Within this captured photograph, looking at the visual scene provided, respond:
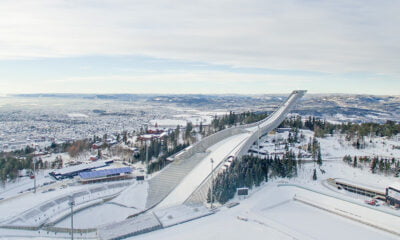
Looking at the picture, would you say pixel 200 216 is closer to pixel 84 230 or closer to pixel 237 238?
pixel 237 238

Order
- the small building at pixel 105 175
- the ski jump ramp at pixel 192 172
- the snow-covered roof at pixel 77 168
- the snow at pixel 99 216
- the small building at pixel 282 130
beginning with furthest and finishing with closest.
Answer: the small building at pixel 282 130 < the snow-covered roof at pixel 77 168 < the small building at pixel 105 175 < the ski jump ramp at pixel 192 172 < the snow at pixel 99 216

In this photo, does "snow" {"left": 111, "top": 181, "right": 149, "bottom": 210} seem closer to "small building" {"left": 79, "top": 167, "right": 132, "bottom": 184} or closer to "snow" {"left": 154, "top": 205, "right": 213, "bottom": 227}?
"small building" {"left": 79, "top": 167, "right": 132, "bottom": 184}

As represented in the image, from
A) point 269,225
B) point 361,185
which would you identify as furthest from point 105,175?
point 361,185

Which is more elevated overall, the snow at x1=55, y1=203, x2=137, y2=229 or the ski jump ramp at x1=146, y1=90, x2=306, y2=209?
the ski jump ramp at x1=146, y1=90, x2=306, y2=209

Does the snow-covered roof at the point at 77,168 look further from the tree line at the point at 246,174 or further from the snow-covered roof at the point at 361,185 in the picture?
the snow-covered roof at the point at 361,185

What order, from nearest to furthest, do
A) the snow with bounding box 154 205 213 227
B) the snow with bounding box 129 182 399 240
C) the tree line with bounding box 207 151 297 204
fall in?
the snow with bounding box 129 182 399 240
the snow with bounding box 154 205 213 227
the tree line with bounding box 207 151 297 204

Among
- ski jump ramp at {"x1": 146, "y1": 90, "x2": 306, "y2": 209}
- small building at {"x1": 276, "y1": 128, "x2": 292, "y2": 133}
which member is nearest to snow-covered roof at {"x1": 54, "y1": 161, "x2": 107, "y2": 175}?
ski jump ramp at {"x1": 146, "y1": 90, "x2": 306, "y2": 209}

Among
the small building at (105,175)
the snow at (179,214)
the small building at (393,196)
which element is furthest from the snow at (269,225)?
the small building at (105,175)

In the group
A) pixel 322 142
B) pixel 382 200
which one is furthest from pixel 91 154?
pixel 382 200
